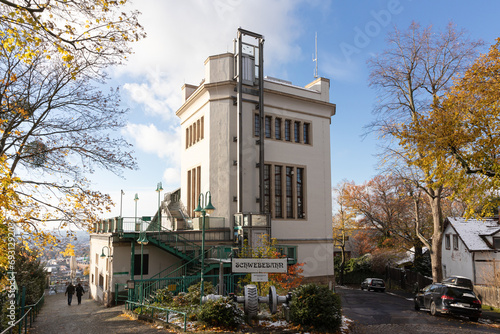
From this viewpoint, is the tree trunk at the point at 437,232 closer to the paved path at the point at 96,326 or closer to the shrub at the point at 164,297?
the shrub at the point at 164,297

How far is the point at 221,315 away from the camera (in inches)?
475

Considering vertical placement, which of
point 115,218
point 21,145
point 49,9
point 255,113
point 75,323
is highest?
point 255,113

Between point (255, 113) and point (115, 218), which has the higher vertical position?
point (255, 113)

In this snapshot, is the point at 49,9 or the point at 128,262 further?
the point at 128,262

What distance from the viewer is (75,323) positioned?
16344 mm

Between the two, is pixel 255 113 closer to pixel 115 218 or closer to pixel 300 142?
pixel 300 142

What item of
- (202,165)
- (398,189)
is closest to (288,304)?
(202,165)

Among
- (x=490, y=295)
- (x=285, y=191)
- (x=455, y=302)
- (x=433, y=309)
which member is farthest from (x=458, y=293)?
(x=285, y=191)

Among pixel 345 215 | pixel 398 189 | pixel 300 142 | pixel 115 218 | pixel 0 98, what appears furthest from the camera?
pixel 345 215

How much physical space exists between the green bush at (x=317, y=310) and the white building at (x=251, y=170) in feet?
38.2

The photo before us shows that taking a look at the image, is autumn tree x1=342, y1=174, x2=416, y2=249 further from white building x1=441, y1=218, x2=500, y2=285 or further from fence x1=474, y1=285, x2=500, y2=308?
fence x1=474, y1=285, x2=500, y2=308

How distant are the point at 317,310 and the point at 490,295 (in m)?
19.8

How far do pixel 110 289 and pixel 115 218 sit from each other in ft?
13.8

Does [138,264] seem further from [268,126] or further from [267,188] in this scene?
[268,126]
